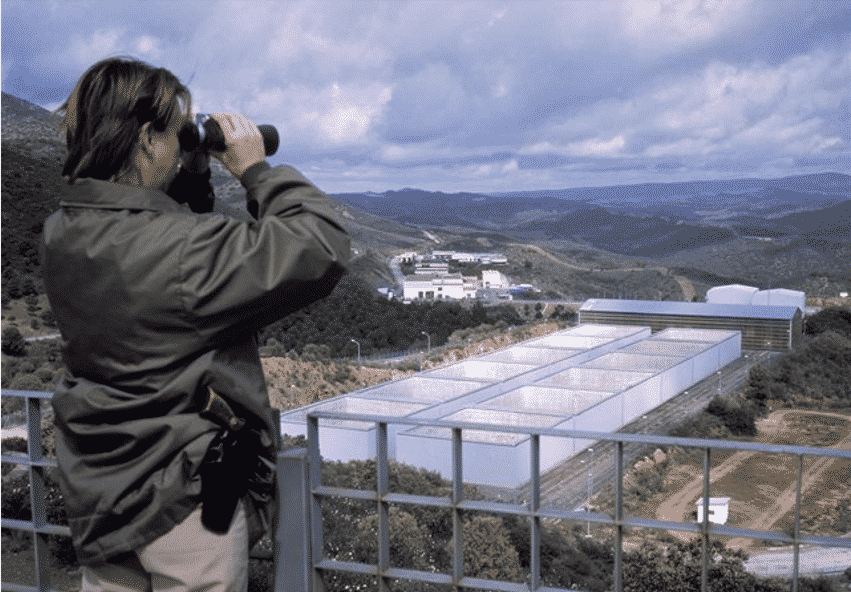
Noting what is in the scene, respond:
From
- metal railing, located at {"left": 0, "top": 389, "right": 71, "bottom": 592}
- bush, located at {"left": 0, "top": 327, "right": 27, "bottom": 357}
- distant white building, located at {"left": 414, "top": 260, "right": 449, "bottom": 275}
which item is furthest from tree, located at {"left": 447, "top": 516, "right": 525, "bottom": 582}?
distant white building, located at {"left": 414, "top": 260, "right": 449, "bottom": 275}

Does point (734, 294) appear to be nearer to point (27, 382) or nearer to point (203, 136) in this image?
point (27, 382)

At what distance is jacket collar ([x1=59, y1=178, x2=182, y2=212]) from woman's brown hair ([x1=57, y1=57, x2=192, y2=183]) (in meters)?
0.03

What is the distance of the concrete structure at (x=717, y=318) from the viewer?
33.8 metres

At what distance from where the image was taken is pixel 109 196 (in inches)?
48.2

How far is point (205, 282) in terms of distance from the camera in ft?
3.80

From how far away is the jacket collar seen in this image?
1.22 metres

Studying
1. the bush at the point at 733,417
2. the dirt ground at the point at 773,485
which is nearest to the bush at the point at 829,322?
the dirt ground at the point at 773,485

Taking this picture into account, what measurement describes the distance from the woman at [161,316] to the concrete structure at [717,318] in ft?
116

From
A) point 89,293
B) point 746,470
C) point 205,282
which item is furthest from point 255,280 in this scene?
point 746,470

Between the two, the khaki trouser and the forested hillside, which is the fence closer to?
the khaki trouser

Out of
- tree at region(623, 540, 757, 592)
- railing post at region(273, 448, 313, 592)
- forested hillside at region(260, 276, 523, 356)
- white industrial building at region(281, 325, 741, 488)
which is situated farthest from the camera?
forested hillside at region(260, 276, 523, 356)

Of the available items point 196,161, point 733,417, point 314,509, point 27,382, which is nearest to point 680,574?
point 314,509

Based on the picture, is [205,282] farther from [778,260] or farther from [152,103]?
[778,260]

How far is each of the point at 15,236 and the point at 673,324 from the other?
1009 inches
